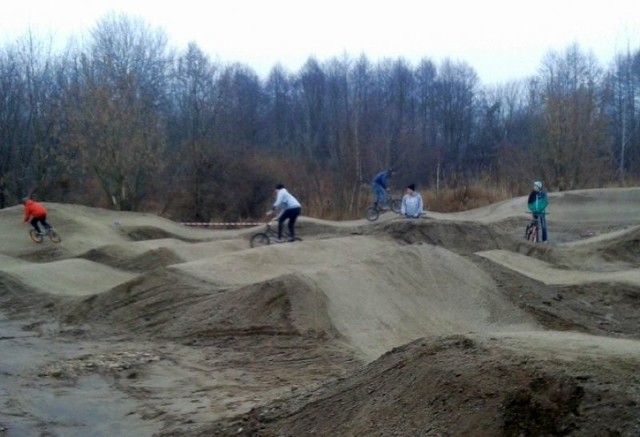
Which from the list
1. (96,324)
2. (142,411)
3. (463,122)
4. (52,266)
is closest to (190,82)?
(463,122)

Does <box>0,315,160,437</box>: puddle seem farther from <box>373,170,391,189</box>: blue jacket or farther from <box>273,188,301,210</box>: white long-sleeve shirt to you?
<box>373,170,391,189</box>: blue jacket

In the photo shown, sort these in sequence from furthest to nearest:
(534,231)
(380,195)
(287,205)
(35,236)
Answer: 1. (380,195)
2. (35,236)
3. (534,231)
4. (287,205)

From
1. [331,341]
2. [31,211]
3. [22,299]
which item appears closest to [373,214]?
[31,211]

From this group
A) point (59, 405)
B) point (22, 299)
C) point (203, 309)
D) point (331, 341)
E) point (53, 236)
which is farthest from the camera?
point (53, 236)

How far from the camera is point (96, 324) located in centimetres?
1334

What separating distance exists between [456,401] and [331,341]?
5606 millimetres

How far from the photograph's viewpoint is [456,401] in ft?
15.9

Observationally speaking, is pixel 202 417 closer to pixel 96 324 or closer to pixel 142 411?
pixel 142 411

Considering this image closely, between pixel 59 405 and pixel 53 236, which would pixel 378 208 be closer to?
pixel 53 236

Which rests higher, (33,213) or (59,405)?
(33,213)

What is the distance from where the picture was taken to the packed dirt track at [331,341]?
15.7 ft

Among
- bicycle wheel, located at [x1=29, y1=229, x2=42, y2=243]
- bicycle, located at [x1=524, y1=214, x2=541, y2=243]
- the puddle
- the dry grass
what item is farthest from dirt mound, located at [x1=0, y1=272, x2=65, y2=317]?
the dry grass

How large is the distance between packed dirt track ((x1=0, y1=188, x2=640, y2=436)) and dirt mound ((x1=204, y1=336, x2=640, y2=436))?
1 cm

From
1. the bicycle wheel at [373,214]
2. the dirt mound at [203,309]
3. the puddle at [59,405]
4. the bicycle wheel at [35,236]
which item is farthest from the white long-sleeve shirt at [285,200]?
the bicycle wheel at [35,236]
